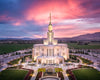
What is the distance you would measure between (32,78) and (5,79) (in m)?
7.29

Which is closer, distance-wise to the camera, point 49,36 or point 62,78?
point 62,78

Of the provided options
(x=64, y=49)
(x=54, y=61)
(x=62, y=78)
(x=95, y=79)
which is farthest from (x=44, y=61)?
(x=95, y=79)

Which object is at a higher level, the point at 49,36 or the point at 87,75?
the point at 49,36

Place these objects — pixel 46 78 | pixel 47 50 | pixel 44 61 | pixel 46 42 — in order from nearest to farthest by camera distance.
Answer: pixel 46 78 < pixel 44 61 < pixel 47 50 < pixel 46 42

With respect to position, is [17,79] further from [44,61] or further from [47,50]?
[47,50]

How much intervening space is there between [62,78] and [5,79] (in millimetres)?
15681

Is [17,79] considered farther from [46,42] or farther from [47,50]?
[46,42]

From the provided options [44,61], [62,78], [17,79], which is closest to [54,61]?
[44,61]

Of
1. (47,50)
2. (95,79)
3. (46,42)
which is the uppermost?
(46,42)

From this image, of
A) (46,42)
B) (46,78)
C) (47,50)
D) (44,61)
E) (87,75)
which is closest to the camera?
(46,78)

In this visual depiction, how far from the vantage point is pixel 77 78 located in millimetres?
31375

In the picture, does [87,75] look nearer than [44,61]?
Yes

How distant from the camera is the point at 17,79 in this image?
30719 millimetres

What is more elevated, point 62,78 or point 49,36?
point 49,36
